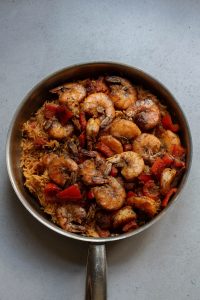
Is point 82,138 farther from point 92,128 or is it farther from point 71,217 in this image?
point 71,217

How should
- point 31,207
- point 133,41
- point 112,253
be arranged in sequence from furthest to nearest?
point 133,41 → point 112,253 → point 31,207

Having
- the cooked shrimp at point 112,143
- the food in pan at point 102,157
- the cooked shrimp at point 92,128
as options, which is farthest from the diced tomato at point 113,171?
the cooked shrimp at point 92,128

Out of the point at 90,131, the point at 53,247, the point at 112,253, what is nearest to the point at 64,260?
the point at 53,247

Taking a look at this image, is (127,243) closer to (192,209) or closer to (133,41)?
(192,209)

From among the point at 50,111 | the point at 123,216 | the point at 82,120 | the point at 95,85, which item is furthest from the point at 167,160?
the point at 50,111

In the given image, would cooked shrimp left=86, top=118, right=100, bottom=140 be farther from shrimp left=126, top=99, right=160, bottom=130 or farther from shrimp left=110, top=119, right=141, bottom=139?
shrimp left=126, top=99, right=160, bottom=130

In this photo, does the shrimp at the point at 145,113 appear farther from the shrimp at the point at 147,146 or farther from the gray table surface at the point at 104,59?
the gray table surface at the point at 104,59

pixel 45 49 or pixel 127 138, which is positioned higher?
pixel 45 49
